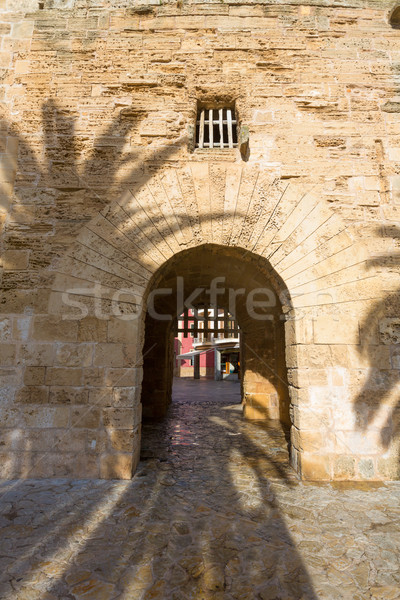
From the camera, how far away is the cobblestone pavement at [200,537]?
64.7 inches

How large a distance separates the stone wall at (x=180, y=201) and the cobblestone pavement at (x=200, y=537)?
361 mm

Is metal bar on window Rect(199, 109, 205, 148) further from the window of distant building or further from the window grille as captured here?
the window of distant building

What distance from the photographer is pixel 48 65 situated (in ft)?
12.4

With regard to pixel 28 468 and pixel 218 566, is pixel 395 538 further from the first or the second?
pixel 28 468

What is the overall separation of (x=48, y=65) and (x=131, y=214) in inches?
86.8

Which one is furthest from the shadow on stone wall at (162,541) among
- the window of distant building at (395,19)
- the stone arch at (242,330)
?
the window of distant building at (395,19)

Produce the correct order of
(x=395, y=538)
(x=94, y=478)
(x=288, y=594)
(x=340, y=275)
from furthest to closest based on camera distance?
(x=340, y=275), (x=94, y=478), (x=395, y=538), (x=288, y=594)

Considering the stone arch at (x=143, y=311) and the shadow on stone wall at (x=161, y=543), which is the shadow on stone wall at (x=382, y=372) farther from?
the shadow on stone wall at (x=161, y=543)

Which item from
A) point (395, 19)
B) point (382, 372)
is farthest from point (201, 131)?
point (382, 372)

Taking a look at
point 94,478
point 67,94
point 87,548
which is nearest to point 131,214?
point 67,94

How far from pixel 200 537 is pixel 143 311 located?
2012 millimetres

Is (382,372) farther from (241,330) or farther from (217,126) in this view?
(241,330)

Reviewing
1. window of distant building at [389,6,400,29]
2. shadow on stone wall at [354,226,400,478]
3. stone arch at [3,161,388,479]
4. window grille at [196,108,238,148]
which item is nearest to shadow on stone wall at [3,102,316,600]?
stone arch at [3,161,388,479]

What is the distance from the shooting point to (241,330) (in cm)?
722
